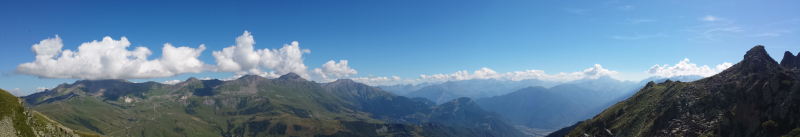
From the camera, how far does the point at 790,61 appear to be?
361 feet

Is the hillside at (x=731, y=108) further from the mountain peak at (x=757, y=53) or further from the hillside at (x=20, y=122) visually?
the hillside at (x=20, y=122)

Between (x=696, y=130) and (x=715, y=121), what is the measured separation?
183 inches

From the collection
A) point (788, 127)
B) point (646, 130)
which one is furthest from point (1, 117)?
point (646, 130)

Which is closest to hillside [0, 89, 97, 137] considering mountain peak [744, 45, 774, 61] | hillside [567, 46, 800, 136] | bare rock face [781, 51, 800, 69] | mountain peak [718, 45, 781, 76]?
hillside [567, 46, 800, 136]

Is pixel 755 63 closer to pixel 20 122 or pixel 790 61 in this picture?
pixel 790 61

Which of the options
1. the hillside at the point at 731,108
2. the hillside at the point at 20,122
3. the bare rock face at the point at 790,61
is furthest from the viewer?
the bare rock face at the point at 790,61

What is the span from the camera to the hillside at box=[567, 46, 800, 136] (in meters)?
57.1

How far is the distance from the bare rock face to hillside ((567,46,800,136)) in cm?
1157

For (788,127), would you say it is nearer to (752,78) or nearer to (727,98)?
(752,78)

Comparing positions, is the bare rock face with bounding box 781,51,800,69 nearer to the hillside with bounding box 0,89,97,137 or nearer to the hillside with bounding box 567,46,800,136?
the hillside with bounding box 567,46,800,136

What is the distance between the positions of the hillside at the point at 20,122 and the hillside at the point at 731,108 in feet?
551

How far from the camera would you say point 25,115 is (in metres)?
91.5

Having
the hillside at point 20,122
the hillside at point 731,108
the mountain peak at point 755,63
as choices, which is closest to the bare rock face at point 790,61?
the mountain peak at point 755,63

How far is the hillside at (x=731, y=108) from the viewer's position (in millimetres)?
57125
